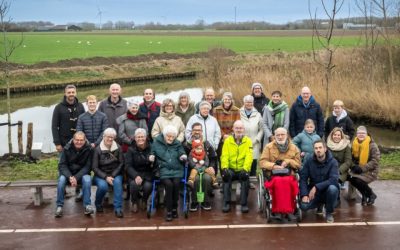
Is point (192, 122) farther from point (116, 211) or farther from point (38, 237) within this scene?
point (38, 237)

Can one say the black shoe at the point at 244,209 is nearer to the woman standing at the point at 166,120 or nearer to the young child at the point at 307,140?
the young child at the point at 307,140

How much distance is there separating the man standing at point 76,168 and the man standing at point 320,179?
11.1 ft

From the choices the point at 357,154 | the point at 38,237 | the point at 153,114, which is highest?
the point at 153,114

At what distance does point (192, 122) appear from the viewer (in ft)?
30.4

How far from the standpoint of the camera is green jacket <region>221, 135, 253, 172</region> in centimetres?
879

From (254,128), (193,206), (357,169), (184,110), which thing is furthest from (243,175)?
(357,169)

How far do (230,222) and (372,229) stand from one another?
81.9 inches

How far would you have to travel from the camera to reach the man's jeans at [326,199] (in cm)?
822

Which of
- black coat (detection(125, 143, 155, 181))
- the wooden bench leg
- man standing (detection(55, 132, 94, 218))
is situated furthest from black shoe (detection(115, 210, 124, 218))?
the wooden bench leg

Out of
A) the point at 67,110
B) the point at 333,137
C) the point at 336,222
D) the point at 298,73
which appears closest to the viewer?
the point at 336,222

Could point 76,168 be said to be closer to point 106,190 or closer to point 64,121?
point 106,190

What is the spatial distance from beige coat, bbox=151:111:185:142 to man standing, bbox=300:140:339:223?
219cm

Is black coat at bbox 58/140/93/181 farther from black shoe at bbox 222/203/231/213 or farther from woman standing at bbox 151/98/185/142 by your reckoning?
black shoe at bbox 222/203/231/213

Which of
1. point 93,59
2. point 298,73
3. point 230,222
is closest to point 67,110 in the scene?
point 230,222
